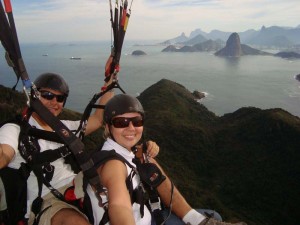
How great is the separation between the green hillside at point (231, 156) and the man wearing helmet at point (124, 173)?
1508 inches

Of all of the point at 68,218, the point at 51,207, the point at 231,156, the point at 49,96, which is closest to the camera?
the point at 68,218

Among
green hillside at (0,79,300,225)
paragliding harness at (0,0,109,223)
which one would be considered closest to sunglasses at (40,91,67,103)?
paragliding harness at (0,0,109,223)

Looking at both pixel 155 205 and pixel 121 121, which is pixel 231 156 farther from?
pixel 121 121

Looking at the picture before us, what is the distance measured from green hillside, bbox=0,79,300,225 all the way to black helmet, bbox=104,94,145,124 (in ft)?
127

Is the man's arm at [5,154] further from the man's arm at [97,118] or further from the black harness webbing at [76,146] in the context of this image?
the man's arm at [97,118]

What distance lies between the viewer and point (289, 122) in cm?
7338

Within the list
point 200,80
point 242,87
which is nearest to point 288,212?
point 242,87

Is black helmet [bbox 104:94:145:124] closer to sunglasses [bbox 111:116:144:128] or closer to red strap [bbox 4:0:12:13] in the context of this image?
sunglasses [bbox 111:116:144:128]

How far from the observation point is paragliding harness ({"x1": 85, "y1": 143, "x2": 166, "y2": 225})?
377cm

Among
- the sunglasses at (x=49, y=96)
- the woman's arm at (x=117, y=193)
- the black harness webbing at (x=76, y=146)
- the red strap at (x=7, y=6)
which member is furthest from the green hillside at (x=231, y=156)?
the red strap at (x=7, y=6)

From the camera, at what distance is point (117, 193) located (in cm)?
347

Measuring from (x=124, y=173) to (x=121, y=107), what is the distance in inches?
39.1

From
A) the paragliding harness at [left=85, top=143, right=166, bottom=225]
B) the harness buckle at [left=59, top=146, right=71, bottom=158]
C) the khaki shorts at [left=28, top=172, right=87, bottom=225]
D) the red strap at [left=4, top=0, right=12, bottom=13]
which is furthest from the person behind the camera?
the harness buckle at [left=59, top=146, right=71, bottom=158]

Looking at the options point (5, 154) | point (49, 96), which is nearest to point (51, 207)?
point (5, 154)
